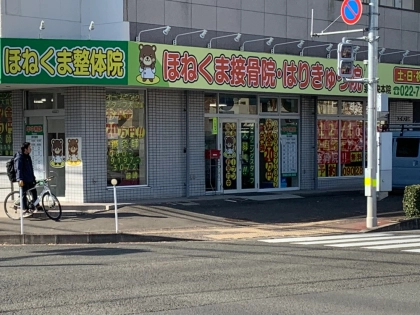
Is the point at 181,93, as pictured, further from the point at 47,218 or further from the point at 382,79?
the point at 382,79

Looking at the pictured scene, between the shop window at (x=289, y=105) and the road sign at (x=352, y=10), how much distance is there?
6943 mm

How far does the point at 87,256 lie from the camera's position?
12938 millimetres

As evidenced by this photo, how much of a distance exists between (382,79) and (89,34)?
37.4 ft

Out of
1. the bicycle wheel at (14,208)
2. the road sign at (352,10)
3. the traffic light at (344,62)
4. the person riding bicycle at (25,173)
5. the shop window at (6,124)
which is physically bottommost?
the bicycle wheel at (14,208)

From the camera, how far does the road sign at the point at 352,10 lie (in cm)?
1822

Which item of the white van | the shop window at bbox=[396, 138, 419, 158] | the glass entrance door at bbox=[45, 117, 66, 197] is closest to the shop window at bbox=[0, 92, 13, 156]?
the glass entrance door at bbox=[45, 117, 66, 197]

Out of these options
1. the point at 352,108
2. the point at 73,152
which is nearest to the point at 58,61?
the point at 73,152

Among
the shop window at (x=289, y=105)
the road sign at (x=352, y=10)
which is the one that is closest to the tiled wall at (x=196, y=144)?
the shop window at (x=289, y=105)

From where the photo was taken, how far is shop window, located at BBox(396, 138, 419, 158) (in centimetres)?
2536

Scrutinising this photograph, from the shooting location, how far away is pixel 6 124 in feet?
71.4

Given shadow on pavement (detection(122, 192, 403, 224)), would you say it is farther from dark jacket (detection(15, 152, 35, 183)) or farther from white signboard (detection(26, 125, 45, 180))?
white signboard (detection(26, 125, 45, 180))

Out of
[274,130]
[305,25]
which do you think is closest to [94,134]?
[274,130]

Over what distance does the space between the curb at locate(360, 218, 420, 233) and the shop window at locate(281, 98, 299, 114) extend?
25.4 ft

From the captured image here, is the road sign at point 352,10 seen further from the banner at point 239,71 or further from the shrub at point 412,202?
the shrub at point 412,202
